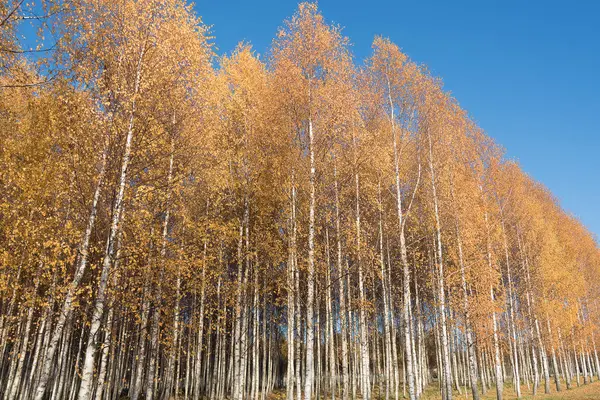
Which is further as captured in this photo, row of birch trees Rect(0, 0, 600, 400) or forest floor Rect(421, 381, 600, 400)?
forest floor Rect(421, 381, 600, 400)

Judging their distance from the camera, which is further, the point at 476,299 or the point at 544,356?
the point at 544,356

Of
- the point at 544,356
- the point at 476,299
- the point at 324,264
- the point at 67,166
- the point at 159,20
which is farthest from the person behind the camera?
the point at 544,356

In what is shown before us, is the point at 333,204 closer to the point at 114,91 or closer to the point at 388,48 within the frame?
the point at 388,48

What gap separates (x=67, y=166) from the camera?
33.6 feet

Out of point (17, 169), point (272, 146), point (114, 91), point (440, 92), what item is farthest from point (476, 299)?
point (17, 169)

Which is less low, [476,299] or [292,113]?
[292,113]

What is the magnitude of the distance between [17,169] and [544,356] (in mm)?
31168

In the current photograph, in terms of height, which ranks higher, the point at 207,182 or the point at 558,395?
the point at 207,182

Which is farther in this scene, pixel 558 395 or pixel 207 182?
pixel 558 395

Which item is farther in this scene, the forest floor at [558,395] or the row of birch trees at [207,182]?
the forest floor at [558,395]

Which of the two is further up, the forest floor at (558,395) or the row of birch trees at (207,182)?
the row of birch trees at (207,182)

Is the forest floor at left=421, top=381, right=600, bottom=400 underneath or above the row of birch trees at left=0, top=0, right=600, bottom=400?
underneath

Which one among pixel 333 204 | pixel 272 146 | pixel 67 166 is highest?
pixel 272 146

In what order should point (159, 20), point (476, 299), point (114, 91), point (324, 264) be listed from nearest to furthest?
point (114, 91), point (159, 20), point (324, 264), point (476, 299)
